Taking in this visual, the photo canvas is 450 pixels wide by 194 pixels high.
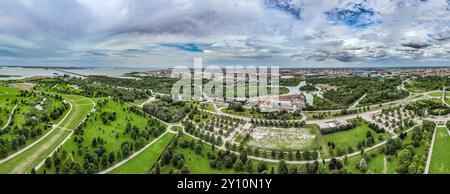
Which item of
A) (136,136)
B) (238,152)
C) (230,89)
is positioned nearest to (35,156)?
(136,136)

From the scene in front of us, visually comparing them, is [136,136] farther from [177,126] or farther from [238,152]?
[238,152]

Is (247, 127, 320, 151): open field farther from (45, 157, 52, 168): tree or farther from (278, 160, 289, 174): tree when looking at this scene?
(45, 157, 52, 168): tree

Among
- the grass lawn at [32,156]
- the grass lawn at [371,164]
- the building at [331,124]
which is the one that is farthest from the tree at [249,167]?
the grass lawn at [32,156]

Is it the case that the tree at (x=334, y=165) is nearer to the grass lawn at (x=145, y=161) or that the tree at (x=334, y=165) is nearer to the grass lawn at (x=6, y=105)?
the grass lawn at (x=145, y=161)

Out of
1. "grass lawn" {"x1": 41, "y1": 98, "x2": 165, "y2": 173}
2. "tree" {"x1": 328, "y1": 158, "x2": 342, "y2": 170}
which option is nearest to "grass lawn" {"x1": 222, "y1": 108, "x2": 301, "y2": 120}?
"grass lawn" {"x1": 41, "y1": 98, "x2": 165, "y2": 173}

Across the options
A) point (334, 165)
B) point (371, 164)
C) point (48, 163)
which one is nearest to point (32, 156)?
point (48, 163)

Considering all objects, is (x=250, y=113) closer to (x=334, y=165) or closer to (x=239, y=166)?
(x=239, y=166)
